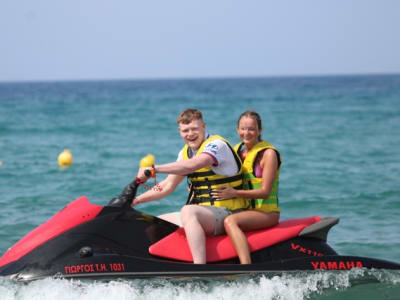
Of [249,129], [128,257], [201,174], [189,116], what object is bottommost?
[128,257]

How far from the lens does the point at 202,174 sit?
15.2 ft

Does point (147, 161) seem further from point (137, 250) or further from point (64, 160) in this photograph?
point (137, 250)

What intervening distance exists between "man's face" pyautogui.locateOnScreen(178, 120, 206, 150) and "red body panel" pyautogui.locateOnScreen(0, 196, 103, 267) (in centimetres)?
82

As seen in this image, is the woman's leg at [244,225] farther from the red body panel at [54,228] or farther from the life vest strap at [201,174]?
the red body panel at [54,228]

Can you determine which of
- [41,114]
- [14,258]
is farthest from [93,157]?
Answer: [41,114]

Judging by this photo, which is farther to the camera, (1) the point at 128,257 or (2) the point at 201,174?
(2) the point at 201,174

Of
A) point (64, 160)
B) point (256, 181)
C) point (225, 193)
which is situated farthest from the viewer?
point (64, 160)

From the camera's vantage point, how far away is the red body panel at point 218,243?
4391 mm

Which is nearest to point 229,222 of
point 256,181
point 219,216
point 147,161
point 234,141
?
point 219,216

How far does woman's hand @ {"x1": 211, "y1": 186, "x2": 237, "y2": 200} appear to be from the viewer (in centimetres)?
456

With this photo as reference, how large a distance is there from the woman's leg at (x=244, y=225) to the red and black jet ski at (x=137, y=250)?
60 mm

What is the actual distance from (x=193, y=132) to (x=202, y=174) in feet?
1.05

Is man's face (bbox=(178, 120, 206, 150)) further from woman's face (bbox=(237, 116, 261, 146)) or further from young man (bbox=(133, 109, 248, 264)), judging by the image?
woman's face (bbox=(237, 116, 261, 146))

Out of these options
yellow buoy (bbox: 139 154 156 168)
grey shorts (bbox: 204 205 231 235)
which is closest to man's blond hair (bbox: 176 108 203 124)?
grey shorts (bbox: 204 205 231 235)
